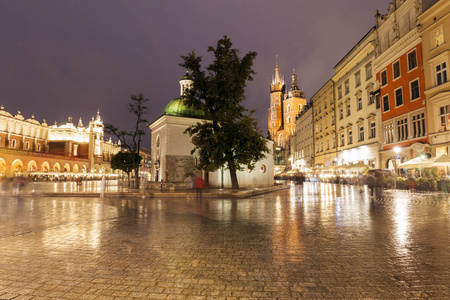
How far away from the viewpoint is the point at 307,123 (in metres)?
64.0

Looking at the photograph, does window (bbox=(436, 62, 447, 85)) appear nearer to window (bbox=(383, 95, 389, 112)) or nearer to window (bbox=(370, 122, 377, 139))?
window (bbox=(383, 95, 389, 112))

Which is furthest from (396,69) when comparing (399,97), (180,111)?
(180,111)

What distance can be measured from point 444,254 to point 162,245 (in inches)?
232

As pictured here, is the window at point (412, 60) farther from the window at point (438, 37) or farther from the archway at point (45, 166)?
the archway at point (45, 166)

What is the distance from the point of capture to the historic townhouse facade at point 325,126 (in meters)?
46.5

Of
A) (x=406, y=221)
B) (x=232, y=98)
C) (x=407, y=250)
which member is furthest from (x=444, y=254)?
(x=232, y=98)

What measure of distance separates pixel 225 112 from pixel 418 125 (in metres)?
18.6

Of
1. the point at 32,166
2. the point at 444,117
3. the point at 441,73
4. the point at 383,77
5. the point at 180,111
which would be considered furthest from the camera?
the point at 32,166

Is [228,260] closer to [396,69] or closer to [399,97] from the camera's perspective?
[399,97]

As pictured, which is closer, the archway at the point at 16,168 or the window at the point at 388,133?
the window at the point at 388,133

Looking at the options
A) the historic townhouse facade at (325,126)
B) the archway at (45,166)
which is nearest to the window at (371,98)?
the historic townhouse facade at (325,126)

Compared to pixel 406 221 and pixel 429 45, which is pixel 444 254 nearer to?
pixel 406 221

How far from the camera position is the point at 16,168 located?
2751 inches

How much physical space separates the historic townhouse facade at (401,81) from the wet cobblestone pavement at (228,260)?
822 inches
